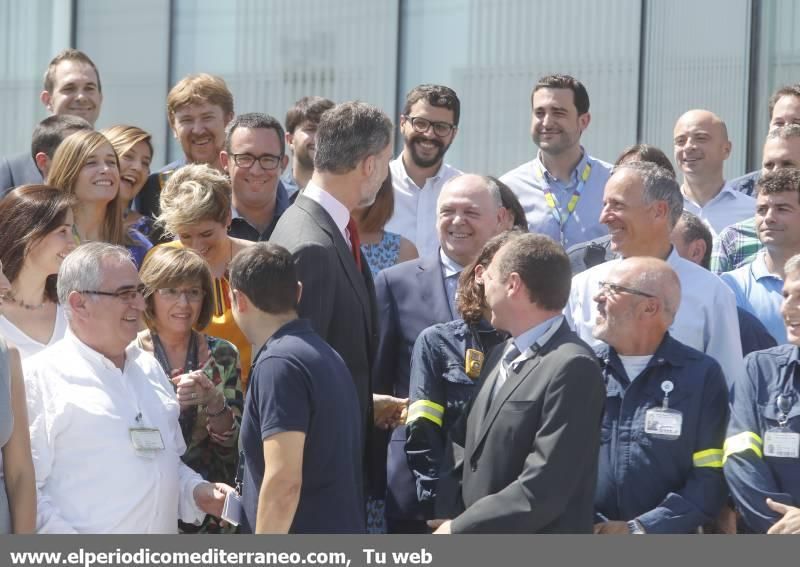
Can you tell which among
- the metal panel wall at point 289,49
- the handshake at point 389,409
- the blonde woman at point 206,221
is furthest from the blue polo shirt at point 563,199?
the metal panel wall at point 289,49

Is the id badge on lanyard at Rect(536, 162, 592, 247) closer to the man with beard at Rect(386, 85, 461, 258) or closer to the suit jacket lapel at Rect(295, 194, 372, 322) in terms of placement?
the man with beard at Rect(386, 85, 461, 258)

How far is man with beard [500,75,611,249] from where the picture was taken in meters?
7.65

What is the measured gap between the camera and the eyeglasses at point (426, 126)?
7.74m

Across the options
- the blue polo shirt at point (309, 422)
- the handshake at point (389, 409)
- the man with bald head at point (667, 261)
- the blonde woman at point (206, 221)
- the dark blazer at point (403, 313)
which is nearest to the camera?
the blue polo shirt at point (309, 422)

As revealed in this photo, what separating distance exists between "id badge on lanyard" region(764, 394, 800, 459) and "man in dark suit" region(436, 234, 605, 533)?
0.90m

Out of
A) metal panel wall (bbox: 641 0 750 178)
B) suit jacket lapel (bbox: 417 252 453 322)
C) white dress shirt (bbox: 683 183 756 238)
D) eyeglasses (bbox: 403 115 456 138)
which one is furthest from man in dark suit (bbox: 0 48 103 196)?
metal panel wall (bbox: 641 0 750 178)

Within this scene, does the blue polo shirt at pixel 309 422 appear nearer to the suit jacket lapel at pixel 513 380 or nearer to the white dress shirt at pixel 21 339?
the suit jacket lapel at pixel 513 380

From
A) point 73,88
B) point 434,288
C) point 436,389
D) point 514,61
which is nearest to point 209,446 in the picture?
point 436,389

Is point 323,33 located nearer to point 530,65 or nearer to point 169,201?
point 530,65

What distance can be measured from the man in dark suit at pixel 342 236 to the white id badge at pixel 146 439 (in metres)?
0.71

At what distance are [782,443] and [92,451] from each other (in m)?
2.53

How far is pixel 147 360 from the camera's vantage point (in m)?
5.21

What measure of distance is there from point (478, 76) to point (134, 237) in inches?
161

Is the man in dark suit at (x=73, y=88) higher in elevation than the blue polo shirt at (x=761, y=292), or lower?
higher
